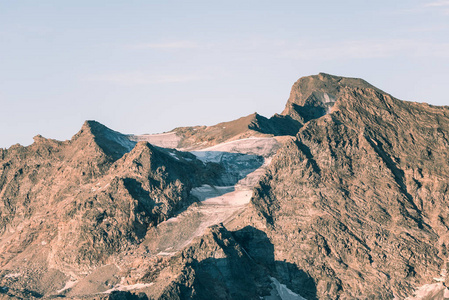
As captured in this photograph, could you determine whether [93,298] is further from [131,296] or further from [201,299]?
[201,299]

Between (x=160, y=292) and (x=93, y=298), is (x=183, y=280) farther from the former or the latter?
(x=93, y=298)

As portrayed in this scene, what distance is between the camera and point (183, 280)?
646 ft

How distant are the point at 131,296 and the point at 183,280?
12.4 m

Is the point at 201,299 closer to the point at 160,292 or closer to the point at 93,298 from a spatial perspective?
the point at 160,292

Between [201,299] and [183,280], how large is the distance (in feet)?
16.0

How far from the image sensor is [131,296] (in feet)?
618

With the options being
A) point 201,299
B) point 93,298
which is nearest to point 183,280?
point 201,299

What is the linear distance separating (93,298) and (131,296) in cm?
674

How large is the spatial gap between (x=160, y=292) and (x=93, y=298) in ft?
42.3

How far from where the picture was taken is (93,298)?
187750 mm

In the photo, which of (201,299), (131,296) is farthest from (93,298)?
(201,299)

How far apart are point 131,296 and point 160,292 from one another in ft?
22.9

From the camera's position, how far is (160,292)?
634 ft

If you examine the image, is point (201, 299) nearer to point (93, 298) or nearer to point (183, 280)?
point (183, 280)
